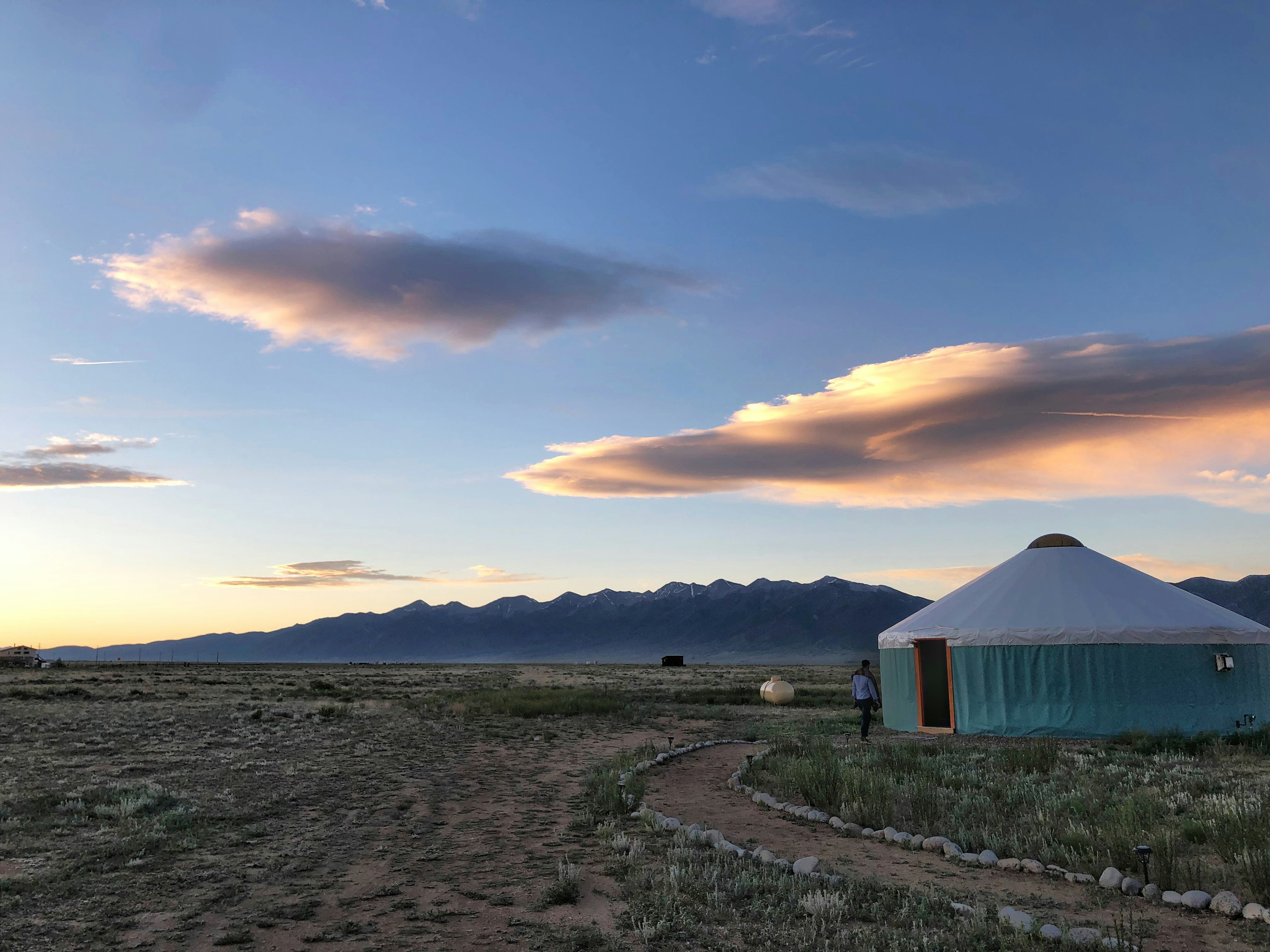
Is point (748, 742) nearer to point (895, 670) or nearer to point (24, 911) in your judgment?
point (895, 670)

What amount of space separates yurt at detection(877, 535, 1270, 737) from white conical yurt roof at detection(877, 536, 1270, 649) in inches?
1.3

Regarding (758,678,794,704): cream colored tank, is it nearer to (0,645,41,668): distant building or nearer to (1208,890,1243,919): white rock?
(1208,890,1243,919): white rock

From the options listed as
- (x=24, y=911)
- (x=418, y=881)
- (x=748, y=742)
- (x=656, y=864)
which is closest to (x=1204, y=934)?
(x=656, y=864)

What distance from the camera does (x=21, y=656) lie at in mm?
73125

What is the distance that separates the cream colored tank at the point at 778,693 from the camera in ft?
103

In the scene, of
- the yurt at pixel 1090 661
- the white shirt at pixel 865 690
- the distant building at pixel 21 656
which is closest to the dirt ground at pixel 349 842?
the white shirt at pixel 865 690

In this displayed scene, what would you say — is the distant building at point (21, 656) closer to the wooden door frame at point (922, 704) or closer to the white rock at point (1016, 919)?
the wooden door frame at point (922, 704)

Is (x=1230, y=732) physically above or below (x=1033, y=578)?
below

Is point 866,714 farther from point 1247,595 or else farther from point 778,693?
point 1247,595

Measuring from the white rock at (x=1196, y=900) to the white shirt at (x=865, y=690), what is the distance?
34.0 feet

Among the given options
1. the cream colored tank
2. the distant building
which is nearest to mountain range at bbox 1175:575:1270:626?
the cream colored tank

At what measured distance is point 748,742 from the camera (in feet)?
64.5

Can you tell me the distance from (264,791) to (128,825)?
2.84 metres

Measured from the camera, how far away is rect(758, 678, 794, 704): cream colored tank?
3127cm
